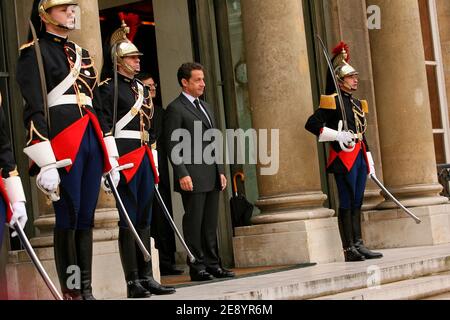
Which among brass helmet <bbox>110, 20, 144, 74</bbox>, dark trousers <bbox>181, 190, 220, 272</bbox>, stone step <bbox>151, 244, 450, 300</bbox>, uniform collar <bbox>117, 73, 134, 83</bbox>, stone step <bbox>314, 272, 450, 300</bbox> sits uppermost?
brass helmet <bbox>110, 20, 144, 74</bbox>

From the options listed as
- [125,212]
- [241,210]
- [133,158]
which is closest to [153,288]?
[125,212]

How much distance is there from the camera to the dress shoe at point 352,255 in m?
11.5

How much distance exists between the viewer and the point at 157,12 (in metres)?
13.8

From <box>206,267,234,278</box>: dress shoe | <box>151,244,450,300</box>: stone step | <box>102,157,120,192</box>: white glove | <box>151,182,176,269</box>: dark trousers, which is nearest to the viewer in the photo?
<box>102,157,120,192</box>: white glove

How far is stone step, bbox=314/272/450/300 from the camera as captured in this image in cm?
888

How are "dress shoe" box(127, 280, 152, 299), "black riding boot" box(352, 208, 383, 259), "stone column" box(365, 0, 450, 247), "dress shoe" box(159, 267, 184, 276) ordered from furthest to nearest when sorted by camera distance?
1. "stone column" box(365, 0, 450, 247)
2. "dress shoe" box(159, 267, 184, 276)
3. "black riding boot" box(352, 208, 383, 259)
4. "dress shoe" box(127, 280, 152, 299)

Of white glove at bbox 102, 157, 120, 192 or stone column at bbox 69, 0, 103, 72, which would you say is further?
stone column at bbox 69, 0, 103, 72

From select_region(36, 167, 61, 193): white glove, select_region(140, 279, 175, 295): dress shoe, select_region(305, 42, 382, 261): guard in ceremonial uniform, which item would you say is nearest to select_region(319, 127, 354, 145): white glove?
select_region(305, 42, 382, 261): guard in ceremonial uniform

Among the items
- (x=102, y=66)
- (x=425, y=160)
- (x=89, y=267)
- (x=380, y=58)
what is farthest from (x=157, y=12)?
(x=89, y=267)

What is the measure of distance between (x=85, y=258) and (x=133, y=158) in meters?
1.23

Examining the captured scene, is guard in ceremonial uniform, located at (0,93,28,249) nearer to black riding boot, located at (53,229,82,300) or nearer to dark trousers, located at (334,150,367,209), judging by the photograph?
black riding boot, located at (53,229,82,300)

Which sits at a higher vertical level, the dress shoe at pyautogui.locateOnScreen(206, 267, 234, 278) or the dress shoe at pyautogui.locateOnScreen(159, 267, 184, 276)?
the dress shoe at pyautogui.locateOnScreen(206, 267, 234, 278)

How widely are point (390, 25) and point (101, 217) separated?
6.03 m

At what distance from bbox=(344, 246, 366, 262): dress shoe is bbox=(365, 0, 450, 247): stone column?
2412mm
